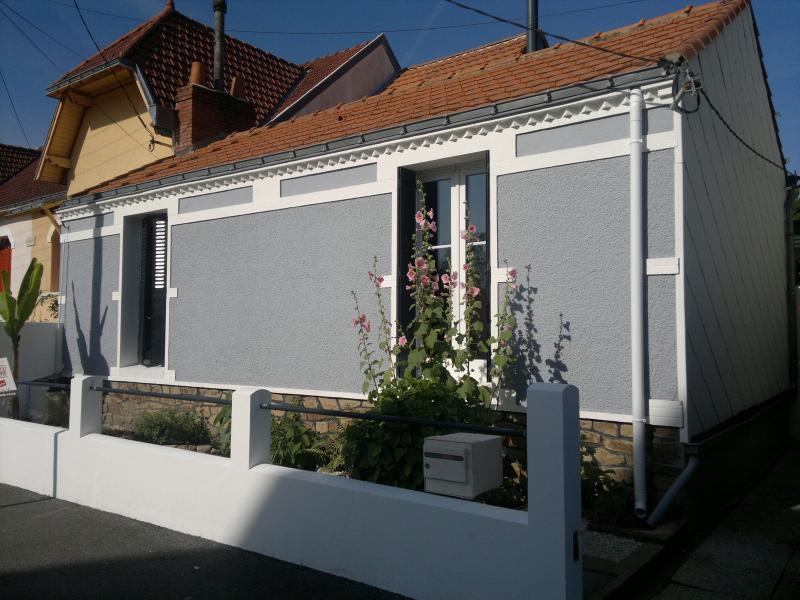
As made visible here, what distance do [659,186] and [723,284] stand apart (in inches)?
65.8

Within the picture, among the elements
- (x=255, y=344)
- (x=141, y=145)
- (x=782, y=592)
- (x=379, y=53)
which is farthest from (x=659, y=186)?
(x=379, y=53)

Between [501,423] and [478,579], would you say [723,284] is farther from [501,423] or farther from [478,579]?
Answer: [478,579]

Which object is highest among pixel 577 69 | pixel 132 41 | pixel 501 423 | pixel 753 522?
pixel 132 41

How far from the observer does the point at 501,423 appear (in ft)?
18.9

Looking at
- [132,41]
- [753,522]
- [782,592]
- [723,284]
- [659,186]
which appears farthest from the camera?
[132,41]

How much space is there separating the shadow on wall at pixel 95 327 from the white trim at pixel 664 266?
7.55m

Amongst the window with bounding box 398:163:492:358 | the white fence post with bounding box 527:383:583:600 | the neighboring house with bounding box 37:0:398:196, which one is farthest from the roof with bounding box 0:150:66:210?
the white fence post with bounding box 527:383:583:600

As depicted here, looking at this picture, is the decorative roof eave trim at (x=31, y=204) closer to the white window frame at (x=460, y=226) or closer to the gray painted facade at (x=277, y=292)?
the gray painted facade at (x=277, y=292)

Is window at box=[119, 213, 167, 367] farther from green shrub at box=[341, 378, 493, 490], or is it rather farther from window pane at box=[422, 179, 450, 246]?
green shrub at box=[341, 378, 493, 490]

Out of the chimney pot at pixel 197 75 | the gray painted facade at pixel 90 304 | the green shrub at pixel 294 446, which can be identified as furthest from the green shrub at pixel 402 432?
the chimney pot at pixel 197 75

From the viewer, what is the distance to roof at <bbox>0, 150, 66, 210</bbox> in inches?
649

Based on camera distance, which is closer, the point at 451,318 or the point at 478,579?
the point at 478,579

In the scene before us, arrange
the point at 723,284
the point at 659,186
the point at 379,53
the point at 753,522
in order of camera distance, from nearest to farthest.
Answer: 1. the point at 659,186
2. the point at 753,522
3. the point at 723,284
4. the point at 379,53

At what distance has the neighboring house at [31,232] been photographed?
1518 cm
